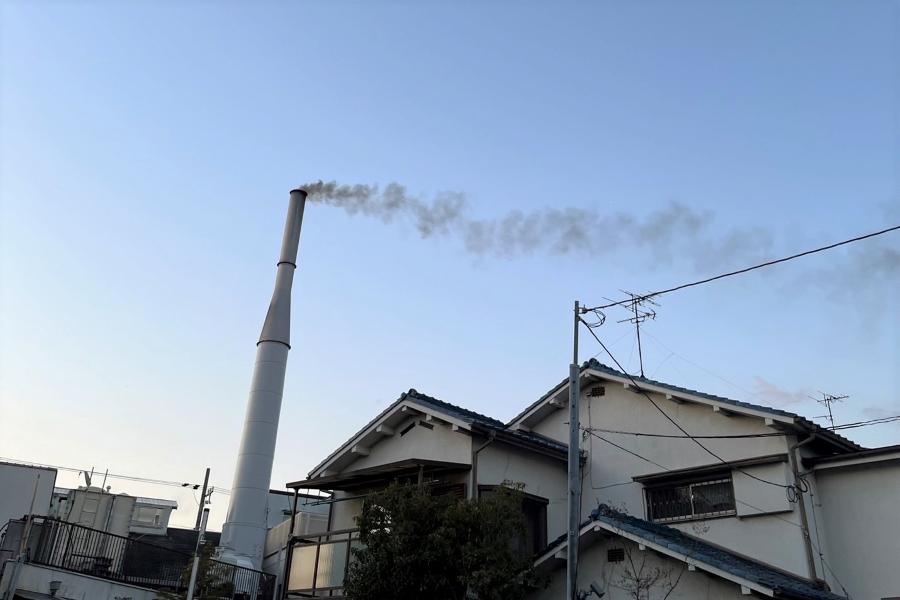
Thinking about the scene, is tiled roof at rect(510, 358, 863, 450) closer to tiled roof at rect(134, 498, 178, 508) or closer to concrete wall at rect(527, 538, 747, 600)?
concrete wall at rect(527, 538, 747, 600)

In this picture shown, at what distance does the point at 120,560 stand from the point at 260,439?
28.2ft

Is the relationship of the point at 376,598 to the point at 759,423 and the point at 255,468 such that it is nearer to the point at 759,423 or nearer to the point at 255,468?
the point at 759,423

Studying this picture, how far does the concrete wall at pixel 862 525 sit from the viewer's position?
16.4m

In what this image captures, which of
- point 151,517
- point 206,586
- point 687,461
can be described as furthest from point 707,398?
point 151,517

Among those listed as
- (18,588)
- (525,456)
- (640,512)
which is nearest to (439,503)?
(525,456)

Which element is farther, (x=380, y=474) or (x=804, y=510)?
(x=380, y=474)

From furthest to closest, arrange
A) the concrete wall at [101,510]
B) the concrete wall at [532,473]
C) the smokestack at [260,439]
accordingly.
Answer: the concrete wall at [101,510] → the smokestack at [260,439] → the concrete wall at [532,473]

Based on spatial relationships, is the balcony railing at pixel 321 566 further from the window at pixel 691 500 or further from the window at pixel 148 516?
the window at pixel 148 516

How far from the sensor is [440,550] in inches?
602

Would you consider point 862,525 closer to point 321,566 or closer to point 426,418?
point 426,418

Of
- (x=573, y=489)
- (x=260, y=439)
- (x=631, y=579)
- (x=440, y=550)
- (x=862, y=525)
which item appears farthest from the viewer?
(x=260, y=439)

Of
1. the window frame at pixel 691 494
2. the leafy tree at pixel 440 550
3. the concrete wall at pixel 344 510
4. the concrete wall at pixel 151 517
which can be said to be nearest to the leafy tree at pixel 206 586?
the concrete wall at pixel 344 510

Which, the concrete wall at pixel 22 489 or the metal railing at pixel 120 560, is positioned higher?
the concrete wall at pixel 22 489

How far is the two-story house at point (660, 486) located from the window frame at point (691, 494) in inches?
1.4
